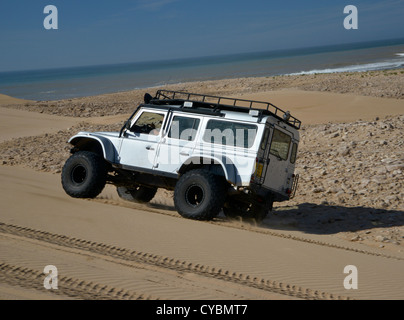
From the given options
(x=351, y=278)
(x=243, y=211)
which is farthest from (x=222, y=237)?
(x=351, y=278)

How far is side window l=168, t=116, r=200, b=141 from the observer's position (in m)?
8.77

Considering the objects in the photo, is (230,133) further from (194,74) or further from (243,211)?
(194,74)

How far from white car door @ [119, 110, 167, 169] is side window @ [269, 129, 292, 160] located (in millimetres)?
1870

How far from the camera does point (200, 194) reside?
8.72 metres

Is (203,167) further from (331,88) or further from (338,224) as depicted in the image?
(331,88)

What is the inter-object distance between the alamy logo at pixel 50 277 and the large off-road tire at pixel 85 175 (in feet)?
11.5

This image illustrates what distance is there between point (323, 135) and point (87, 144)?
821cm

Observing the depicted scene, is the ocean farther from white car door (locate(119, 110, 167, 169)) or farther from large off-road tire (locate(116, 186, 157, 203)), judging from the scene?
white car door (locate(119, 110, 167, 169))

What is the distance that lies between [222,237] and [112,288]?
2.80 metres

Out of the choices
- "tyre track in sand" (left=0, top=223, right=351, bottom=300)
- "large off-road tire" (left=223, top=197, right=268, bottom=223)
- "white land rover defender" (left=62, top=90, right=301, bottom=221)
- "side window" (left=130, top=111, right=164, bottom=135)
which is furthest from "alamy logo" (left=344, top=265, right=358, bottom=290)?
"side window" (left=130, top=111, right=164, bottom=135)

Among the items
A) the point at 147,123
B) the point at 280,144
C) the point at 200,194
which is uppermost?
the point at 147,123

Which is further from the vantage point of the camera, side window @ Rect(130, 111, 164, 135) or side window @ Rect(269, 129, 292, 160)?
side window @ Rect(130, 111, 164, 135)

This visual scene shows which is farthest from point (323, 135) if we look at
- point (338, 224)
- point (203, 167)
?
point (203, 167)

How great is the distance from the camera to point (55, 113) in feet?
84.9
